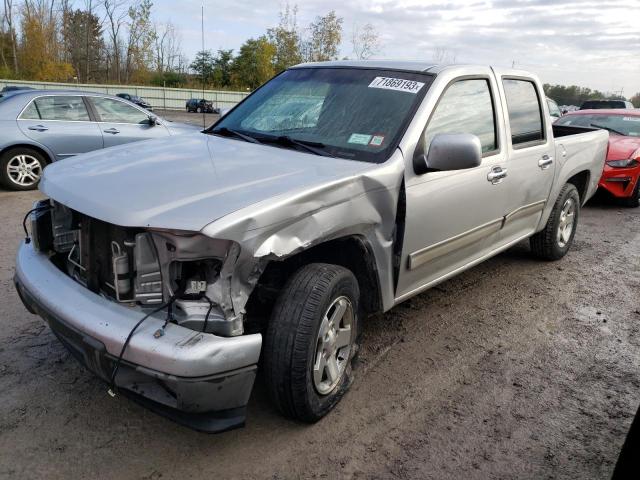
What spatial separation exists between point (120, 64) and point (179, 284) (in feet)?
176

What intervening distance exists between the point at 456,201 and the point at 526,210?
1370 millimetres

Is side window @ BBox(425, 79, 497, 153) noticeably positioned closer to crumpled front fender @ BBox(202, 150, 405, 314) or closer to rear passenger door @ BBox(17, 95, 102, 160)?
crumpled front fender @ BBox(202, 150, 405, 314)

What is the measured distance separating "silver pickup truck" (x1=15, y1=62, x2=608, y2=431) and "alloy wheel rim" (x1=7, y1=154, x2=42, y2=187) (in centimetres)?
550

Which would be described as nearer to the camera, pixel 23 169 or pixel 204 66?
pixel 23 169

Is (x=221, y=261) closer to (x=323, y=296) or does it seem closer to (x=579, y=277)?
(x=323, y=296)

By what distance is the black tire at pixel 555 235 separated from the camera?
17.2 feet

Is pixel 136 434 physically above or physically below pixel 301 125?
below

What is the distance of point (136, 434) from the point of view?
263 centimetres

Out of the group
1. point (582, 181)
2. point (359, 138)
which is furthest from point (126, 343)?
point (582, 181)

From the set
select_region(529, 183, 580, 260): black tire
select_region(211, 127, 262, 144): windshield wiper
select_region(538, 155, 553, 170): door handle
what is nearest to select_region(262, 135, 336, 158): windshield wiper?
select_region(211, 127, 262, 144): windshield wiper

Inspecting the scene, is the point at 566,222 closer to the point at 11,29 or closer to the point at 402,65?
the point at 402,65

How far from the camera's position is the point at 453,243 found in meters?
3.56

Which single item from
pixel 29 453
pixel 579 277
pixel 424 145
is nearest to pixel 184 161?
pixel 424 145

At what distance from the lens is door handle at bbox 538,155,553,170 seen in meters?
4.53
